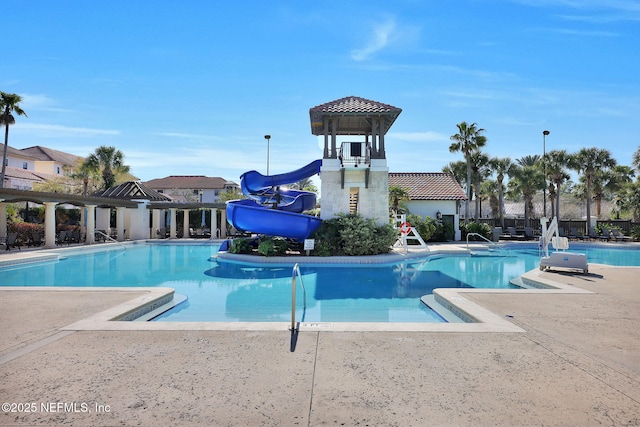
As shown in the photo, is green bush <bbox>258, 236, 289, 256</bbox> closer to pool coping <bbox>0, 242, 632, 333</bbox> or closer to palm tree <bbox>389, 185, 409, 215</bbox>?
pool coping <bbox>0, 242, 632, 333</bbox>

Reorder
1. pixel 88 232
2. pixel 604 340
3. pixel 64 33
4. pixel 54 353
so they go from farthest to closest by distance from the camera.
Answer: pixel 88 232, pixel 64 33, pixel 604 340, pixel 54 353

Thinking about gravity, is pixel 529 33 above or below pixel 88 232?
above

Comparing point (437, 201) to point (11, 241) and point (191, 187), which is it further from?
point (191, 187)

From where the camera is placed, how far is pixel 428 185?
2647 centimetres

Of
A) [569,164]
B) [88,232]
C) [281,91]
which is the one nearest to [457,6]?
[281,91]

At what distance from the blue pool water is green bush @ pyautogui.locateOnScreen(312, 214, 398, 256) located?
1327mm

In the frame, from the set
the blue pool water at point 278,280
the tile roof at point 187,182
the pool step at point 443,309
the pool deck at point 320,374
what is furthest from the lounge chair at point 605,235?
the tile roof at point 187,182

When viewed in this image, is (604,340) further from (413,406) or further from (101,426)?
(101,426)

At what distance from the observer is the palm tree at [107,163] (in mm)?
30422

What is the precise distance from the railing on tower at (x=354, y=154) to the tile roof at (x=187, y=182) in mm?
40531

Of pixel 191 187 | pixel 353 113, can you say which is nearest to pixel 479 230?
pixel 353 113

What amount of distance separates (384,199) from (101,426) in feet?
49.8

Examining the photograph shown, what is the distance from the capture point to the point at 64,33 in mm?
9398

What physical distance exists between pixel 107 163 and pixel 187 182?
2375 centimetres
